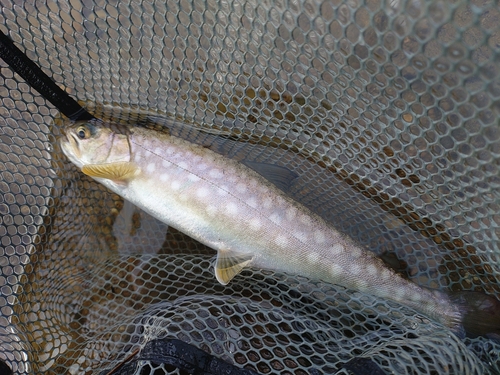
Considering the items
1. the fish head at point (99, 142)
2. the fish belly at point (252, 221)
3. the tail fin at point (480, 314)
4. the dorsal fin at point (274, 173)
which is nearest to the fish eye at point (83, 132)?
the fish head at point (99, 142)

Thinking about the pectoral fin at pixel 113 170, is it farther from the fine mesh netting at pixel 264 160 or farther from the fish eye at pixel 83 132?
the fine mesh netting at pixel 264 160

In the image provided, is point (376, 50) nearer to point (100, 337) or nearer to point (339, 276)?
point (339, 276)

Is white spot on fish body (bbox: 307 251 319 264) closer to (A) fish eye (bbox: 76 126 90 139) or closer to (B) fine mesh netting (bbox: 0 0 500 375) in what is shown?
(B) fine mesh netting (bbox: 0 0 500 375)

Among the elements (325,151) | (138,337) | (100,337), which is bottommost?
(100,337)

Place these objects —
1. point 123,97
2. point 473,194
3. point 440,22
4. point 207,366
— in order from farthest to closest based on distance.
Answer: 1. point 123,97
2. point 473,194
3. point 207,366
4. point 440,22

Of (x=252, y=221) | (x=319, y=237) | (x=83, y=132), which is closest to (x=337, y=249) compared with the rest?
(x=319, y=237)

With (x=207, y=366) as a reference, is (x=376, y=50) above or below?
above

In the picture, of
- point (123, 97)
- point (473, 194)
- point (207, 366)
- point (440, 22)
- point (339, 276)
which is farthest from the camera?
point (123, 97)

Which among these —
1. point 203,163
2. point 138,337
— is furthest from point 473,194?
point 138,337

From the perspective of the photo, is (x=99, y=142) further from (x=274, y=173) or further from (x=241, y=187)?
(x=274, y=173)
